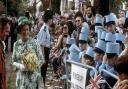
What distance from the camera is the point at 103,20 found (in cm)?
1196

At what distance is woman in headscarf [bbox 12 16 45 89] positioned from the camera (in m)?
8.70

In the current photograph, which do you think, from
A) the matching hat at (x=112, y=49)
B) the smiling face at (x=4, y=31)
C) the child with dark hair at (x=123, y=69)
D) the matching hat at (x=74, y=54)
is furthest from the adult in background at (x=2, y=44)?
the matching hat at (x=74, y=54)

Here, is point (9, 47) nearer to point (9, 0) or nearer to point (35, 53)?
point (9, 0)

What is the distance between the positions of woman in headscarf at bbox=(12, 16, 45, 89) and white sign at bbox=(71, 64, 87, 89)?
21.9 inches

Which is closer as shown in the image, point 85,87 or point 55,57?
point 85,87

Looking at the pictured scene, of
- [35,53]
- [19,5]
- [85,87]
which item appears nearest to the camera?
[85,87]

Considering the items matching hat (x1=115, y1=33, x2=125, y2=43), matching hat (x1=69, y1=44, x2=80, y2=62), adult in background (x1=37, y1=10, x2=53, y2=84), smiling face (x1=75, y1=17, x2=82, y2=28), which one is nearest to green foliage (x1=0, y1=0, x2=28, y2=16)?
adult in background (x1=37, y1=10, x2=53, y2=84)

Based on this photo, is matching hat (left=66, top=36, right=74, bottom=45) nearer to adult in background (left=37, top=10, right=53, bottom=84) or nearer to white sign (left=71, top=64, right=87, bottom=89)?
adult in background (left=37, top=10, right=53, bottom=84)

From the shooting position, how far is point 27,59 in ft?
28.3

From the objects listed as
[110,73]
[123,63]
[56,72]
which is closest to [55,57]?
[56,72]

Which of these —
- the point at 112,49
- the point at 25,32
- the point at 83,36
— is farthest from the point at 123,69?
the point at 83,36

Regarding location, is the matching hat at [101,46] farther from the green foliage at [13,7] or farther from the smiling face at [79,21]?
the green foliage at [13,7]

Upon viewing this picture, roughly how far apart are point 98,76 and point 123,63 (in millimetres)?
2462

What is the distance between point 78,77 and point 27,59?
881 millimetres
